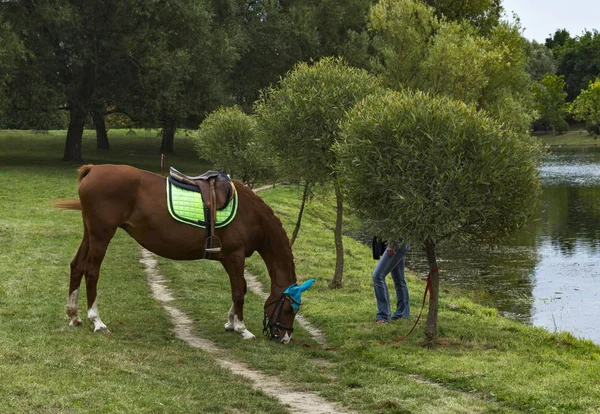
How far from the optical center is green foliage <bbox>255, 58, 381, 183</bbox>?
57.0 ft

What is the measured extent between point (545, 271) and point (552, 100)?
9819 centimetres

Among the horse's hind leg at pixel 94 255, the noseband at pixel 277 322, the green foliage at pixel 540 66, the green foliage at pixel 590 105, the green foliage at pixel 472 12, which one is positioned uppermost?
the green foliage at pixel 540 66

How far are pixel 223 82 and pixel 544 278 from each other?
38665mm

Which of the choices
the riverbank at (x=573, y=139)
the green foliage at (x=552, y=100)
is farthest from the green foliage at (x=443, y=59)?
the green foliage at (x=552, y=100)

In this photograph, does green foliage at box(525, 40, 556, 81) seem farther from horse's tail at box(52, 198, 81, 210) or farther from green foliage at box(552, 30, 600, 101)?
horse's tail at box(52, 198, 81, 210)

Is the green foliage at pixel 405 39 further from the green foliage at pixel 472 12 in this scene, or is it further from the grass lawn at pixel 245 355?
the grass lawn at pixel 245 355

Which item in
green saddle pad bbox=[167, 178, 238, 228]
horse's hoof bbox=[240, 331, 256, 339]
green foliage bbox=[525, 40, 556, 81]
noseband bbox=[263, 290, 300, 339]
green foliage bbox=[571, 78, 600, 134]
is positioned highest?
green foliage bbox=[525, 40, 556, 81]

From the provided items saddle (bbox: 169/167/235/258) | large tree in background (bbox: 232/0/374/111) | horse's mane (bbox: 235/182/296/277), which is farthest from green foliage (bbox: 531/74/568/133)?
saddle (bbox: 169/167/235/258)

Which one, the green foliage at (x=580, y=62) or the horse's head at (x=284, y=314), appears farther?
the green foliage at (x=580, y=62)

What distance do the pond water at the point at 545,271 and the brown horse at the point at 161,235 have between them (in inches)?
144

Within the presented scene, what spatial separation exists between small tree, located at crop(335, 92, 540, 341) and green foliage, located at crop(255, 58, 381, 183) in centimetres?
456

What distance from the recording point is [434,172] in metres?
12.0

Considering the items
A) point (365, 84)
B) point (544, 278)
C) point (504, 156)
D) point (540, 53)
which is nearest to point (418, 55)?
point (544, 278)

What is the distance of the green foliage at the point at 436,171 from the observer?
472 inches
